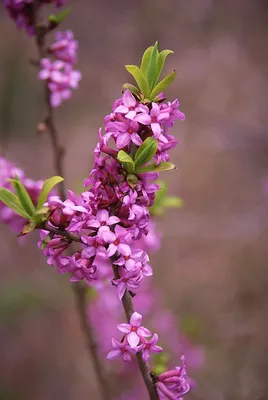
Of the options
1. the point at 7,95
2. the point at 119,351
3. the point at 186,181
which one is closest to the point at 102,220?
the point at 119,351

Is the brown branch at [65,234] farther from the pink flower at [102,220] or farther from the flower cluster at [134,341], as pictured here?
the flower cluster at [134,341]

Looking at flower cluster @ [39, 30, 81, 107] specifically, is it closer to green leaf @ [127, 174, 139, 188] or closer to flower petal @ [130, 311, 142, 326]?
green leaf @ [127, 174, 139, 188]

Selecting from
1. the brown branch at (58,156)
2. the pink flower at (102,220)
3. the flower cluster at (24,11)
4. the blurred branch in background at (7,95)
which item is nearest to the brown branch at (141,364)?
the pink flower at (102,220)

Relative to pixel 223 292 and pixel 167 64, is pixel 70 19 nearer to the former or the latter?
pixel 167 64

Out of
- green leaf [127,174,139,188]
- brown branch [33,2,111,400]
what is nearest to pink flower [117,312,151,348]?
green leaf [127,174,139,188]

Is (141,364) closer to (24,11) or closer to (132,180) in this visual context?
(132,180)

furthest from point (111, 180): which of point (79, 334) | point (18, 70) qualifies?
point (18, 70)
